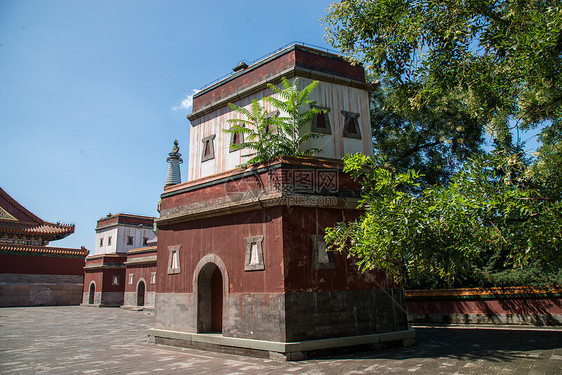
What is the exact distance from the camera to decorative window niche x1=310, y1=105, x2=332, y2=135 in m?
11.2

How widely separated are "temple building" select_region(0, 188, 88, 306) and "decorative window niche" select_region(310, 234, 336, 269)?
28715 millimetres

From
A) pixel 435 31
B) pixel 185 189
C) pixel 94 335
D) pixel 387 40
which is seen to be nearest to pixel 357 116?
pixel 387 40

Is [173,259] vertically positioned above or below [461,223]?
below

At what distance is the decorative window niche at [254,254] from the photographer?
9016mm

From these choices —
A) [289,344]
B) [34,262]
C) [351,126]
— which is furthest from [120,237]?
[289,344]

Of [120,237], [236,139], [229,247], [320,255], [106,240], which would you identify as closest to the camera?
[320,255]

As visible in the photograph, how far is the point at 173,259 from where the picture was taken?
11422 millimetres

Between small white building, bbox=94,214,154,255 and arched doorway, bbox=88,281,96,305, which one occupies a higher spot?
small white building, bbox=94,214,154,255

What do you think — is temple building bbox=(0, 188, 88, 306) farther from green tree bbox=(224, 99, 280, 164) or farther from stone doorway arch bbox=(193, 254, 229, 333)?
green tree bbox=(224, 99, 280, 164)

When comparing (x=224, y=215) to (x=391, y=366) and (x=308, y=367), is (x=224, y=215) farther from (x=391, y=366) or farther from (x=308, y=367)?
(x=391, y=366)

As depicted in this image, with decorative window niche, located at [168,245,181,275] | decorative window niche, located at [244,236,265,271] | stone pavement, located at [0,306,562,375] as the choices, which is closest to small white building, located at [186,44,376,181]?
decorative window niche, located at [168,245,181,275]

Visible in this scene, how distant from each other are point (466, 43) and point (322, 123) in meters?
4.32

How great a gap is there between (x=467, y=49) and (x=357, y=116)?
4136 millimetres

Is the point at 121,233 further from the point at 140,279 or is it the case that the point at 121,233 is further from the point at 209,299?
the point at 209,299
